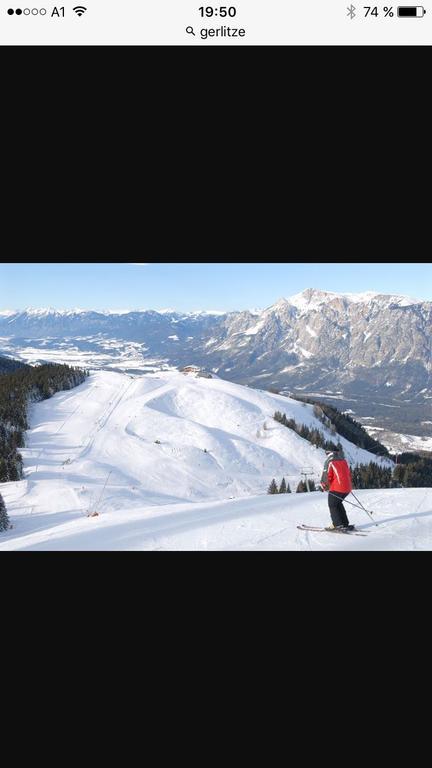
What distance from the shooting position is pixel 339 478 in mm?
6223

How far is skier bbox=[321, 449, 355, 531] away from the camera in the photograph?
6.05 metres

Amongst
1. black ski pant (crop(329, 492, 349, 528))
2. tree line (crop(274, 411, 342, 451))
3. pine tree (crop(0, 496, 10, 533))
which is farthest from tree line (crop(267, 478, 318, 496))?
black ski pant (crop(329, 492, 349, 528))

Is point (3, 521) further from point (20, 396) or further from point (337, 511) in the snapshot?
point (20, 396)

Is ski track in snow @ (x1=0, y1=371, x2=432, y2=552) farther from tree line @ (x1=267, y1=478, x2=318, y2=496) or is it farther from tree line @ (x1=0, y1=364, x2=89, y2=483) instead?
tree line @ (x1=267, y1=478, x2=318, y2=496)

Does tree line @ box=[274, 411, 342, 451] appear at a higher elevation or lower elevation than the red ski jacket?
lower

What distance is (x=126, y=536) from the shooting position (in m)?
6.07
